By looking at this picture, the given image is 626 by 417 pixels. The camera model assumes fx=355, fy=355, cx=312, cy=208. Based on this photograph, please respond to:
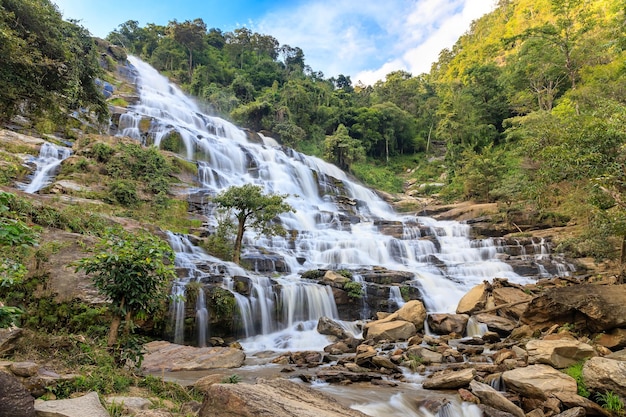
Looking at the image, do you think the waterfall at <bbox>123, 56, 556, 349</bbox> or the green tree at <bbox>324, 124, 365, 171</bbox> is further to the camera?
the green tree at <bbox>324, 124, 365, 171</bbox>

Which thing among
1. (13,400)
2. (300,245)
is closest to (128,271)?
(13,400)

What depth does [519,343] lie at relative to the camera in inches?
333

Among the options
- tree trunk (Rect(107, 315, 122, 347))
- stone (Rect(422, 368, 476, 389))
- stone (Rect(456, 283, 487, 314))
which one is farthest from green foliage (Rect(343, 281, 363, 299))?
tree trunk (Rect(107, 315, 122, 347))

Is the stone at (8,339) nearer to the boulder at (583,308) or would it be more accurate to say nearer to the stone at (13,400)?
the stone at (13,400)

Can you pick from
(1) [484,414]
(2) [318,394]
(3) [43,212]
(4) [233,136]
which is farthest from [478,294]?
(4) [233,136]

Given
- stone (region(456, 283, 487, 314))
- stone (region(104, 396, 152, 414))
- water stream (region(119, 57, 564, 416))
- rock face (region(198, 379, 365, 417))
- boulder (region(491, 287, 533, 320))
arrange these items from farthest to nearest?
stone (region(456, 283, 487, 314)) < water stream (region(119, 57, 564, 416)) < boulder (region(491, 287, 533, 320)) < stone (region(104, 396, 152, 414)) < rock face (region(198, 379, 365, 417))

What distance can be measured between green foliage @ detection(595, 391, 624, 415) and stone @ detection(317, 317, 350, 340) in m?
6.48

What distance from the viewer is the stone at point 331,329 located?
1084 centimetres

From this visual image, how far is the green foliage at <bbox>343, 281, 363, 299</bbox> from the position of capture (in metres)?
13.4

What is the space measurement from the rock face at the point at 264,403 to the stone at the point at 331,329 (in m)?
7.00

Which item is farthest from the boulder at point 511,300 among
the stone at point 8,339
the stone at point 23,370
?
the stone at point 8,339

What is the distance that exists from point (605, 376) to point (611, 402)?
0.34 metres

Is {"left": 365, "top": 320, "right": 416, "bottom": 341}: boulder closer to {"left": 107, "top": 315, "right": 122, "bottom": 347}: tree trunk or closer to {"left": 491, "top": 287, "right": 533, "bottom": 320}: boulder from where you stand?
{"left": 491, "top": 287, "right": 533, "bottom": 320}: boulder

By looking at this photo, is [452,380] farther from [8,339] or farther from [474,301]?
[474,301]
